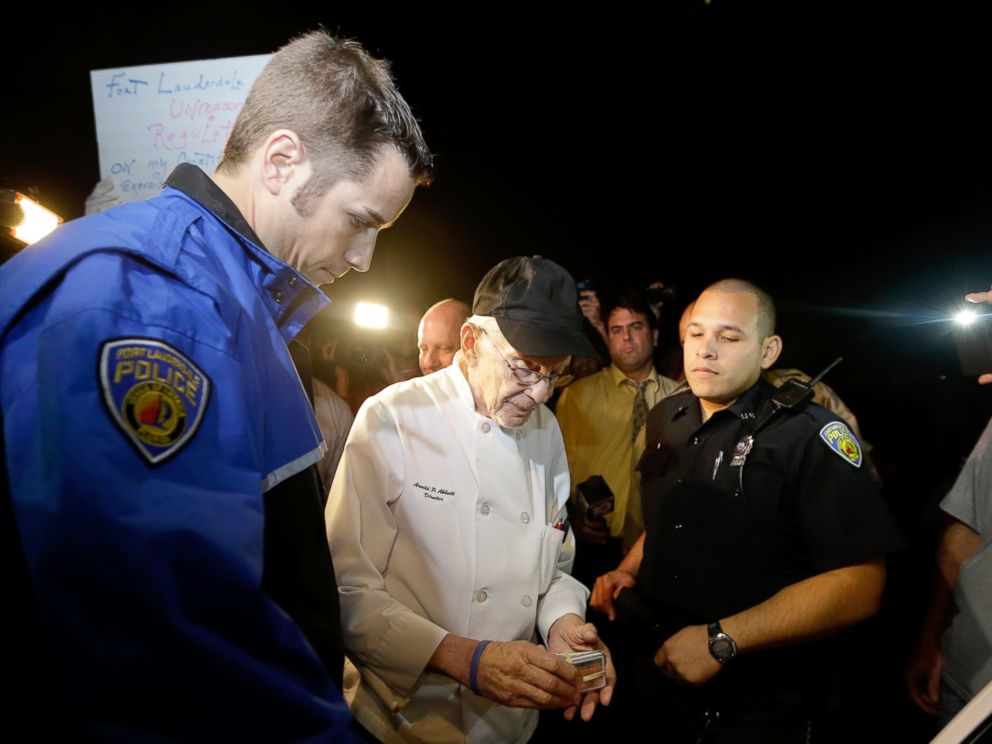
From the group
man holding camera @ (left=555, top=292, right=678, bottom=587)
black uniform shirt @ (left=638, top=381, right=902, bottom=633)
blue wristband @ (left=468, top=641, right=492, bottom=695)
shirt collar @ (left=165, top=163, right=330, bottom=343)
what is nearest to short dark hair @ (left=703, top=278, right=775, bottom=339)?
black uniform shirt @ (left=638, top=381, right=902, bottom=633)

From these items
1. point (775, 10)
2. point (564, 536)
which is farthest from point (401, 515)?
point (775, 10)

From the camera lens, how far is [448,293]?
600 cm

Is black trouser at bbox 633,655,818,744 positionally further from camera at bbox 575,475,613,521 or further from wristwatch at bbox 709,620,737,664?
camera at bbox 575,475,613,521

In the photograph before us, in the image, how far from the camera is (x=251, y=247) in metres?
1.12

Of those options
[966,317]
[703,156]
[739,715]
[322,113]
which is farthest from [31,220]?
[703,156]

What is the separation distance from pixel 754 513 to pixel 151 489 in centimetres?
242

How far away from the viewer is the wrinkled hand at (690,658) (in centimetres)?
217

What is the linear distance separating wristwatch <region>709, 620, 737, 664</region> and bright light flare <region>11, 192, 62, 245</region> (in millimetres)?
3112

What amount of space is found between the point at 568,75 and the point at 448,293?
8.36 ft

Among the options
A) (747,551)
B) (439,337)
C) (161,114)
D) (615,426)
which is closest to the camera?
(747,551)

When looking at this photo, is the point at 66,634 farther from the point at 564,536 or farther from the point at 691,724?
the point at 691,724

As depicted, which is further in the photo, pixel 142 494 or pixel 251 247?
pixel 251 247

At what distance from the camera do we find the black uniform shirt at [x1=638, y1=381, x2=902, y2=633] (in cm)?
222

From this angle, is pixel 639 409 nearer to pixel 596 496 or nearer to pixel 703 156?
pixel 596 496
